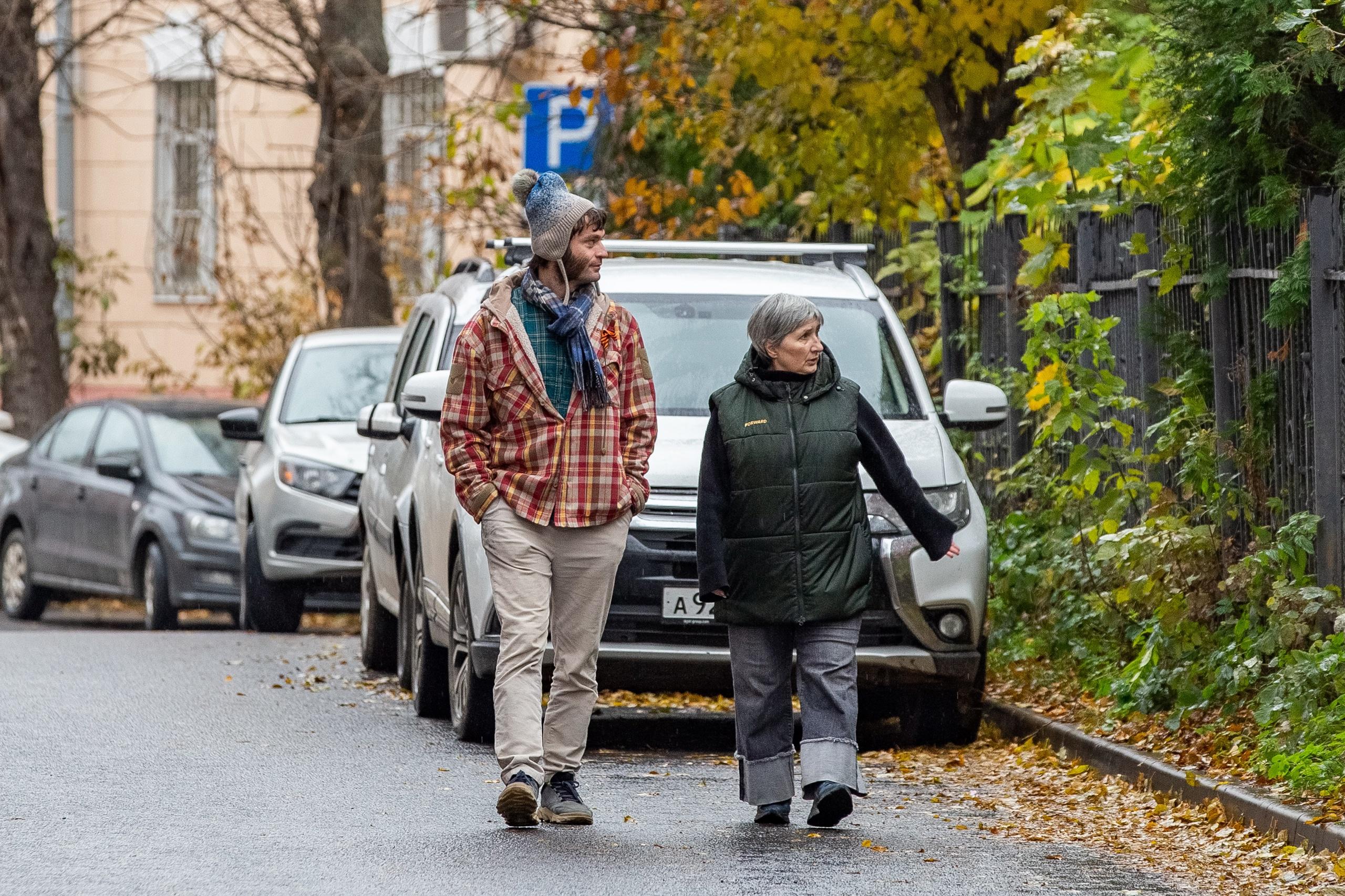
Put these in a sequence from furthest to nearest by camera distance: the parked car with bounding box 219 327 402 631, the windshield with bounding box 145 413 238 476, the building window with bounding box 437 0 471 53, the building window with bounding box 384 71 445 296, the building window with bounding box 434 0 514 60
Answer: the building window with bounding box 437 0 471 53, the building window with bounding box 434 0 514 60, the building window with bounding box 384 71 445 296, the windshield with bounding box 145 413 238 476, the parked car with bounding box 219 327 402 631

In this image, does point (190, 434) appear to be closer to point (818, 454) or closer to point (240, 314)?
point (240, 314)

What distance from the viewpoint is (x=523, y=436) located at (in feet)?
23.1

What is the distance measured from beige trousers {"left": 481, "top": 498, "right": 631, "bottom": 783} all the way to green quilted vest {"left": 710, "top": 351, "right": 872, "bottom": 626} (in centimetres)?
38

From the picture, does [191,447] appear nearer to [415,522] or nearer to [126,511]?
[126,511]

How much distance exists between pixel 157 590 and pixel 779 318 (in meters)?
9.19

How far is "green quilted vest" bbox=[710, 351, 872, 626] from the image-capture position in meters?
7.11

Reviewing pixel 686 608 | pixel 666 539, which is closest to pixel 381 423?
pixel 666 539

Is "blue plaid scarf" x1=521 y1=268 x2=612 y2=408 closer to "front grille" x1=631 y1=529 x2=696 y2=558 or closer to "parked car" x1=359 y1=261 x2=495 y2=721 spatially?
"front grille" x1=631 y1=529 x2=696 y2=558

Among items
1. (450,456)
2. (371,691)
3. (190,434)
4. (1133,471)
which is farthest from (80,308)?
(450,456)

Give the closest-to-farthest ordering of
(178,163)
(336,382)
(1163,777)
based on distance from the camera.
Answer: (1163,777), (336,382), (178,163)

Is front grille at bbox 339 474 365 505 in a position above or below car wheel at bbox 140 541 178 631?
above

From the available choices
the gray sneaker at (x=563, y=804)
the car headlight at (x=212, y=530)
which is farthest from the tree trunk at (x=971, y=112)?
the gray sneaker at (x=563, y=804)

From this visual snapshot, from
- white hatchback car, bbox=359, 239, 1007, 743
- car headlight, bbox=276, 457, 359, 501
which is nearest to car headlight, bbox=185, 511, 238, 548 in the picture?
car headlight, bbox=276, 457, 359, 501

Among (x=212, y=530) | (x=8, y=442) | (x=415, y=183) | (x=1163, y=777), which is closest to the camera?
(x=1163, y=777)
